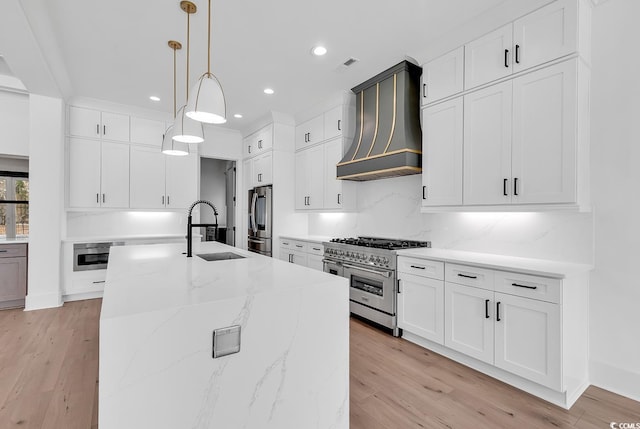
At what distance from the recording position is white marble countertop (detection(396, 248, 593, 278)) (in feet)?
6.95

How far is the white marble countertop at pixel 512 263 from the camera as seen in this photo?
83.4 inches

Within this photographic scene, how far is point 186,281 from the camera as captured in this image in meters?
1.58

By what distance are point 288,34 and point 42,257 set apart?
4.06 m

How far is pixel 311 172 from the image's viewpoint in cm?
477

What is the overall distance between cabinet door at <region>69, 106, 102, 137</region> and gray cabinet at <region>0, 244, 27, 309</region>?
5.59 ft

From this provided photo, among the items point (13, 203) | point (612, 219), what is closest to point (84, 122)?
point (13, 203)

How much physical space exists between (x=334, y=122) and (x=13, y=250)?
14.5ft

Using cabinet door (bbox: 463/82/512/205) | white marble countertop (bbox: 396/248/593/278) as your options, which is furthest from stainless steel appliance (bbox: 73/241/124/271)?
cabinet door (bbox: 463/82/512/205)

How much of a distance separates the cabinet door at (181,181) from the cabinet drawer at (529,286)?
4727mm

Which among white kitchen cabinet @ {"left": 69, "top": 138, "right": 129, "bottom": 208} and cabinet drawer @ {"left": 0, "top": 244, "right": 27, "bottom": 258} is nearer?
cabinet drawer @ {"left": 0, "top": 244, "right": 27, "bottom": 258}

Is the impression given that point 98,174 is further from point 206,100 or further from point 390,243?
point 390,243

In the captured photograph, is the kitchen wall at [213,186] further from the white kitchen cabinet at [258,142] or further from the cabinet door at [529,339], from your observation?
the cabinet door at [529,339]

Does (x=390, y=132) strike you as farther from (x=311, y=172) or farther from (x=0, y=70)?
(x=0, y=70)

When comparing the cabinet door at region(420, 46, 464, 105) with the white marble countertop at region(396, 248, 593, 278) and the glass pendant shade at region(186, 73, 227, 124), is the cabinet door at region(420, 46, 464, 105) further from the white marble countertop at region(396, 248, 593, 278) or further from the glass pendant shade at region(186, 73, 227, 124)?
the glass pendant shade at region(186, 73, 227, 124)
